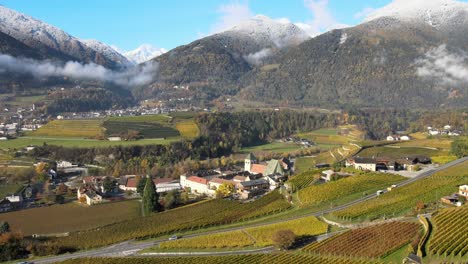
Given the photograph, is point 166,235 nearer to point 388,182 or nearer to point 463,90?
point 388,182

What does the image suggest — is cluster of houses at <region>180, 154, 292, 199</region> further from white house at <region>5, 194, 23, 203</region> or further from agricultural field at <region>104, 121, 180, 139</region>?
agricultural field at <region>104, 121, 180, 139</region>

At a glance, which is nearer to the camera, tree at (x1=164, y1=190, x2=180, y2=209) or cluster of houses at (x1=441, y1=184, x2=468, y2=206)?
cluster of houses at (x1=441, y1=184, x2=468, y2=206)

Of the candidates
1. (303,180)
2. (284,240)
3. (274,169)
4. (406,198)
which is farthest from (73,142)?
(406,198)

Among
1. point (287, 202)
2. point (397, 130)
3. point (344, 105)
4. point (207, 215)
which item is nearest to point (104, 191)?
point (207, 215)

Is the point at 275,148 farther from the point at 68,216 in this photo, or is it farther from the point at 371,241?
the point at 371,241

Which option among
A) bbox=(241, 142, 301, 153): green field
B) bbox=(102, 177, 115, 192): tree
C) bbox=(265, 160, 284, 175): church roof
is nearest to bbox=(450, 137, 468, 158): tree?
bbox=(265, 160, 284, 175): church roof

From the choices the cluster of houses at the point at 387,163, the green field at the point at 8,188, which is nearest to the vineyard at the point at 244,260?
the cluster of houses at the point at 387,163
